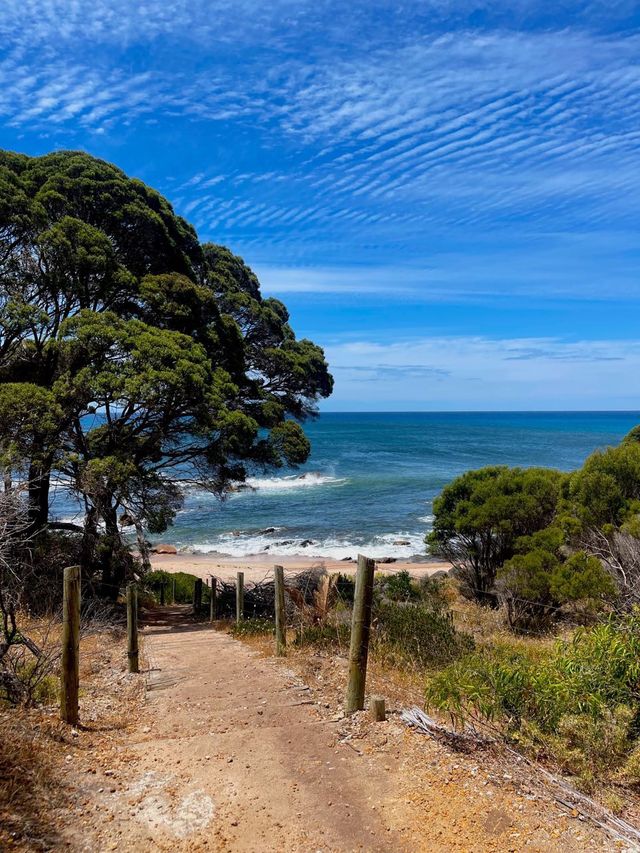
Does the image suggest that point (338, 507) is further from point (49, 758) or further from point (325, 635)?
point (49, 758)

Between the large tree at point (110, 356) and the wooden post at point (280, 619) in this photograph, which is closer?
the wooden post at point (280, 619)

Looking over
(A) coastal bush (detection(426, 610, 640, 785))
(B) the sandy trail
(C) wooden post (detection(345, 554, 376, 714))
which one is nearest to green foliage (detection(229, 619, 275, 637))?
(B) the sandy trail

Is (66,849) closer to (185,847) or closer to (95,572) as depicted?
(185,847)

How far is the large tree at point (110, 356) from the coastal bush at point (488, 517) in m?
4.54

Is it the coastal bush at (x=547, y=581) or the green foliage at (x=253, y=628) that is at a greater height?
the coastal bush at (x=547, y=581)

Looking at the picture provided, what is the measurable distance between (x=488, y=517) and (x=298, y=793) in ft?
39.0

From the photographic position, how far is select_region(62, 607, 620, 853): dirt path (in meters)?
3.96

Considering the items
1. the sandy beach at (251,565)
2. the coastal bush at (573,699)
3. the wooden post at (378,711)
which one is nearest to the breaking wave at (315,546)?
the sandy beach at (251,565)

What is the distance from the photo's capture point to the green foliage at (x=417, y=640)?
25.3 feet

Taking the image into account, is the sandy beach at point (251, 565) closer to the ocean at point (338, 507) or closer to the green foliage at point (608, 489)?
the ocean at point (338, 507)

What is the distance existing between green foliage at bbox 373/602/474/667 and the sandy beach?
17.0 m

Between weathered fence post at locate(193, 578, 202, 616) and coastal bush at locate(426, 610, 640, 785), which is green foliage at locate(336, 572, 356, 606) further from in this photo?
coastal bush at locate(426, 610, 640, 785)

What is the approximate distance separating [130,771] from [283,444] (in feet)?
36.9

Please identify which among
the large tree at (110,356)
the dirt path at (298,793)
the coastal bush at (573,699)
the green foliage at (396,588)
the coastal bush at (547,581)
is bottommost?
the green foliage at (396,588)
